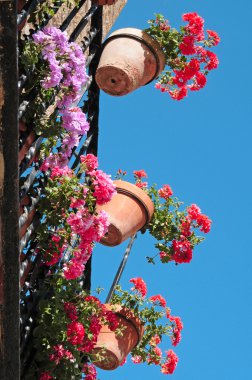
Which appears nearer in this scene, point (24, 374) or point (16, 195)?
point (16, 195)

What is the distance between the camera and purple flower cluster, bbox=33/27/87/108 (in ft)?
21.2

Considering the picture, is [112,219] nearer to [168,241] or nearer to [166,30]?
[168,241]

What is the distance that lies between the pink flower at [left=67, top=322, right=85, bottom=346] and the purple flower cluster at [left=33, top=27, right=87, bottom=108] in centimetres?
162

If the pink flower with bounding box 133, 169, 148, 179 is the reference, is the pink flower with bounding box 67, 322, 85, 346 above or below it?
below

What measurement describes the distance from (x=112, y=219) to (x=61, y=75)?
168 cm

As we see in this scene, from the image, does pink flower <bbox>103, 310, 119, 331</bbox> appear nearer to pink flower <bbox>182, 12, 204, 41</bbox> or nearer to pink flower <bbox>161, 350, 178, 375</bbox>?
pink flower <bbox>161, 350, 178, 375</bbox>

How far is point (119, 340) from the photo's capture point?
7781 mm

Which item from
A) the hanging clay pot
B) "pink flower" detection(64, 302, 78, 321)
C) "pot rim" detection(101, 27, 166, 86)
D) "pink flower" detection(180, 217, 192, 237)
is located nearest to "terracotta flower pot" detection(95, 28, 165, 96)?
"pot rim" detection(101, 27, 166, 86)

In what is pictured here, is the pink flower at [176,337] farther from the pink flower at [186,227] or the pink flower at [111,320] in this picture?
the pink flower at [186,227]

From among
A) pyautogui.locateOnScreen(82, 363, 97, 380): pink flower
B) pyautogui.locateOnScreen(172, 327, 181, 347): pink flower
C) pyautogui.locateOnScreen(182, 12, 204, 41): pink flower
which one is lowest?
pyautogui.locateOnScreen(82, 363, 97, 380): pink flower

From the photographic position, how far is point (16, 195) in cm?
452

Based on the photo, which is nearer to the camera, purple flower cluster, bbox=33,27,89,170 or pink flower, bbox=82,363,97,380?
purple flower cluster, bbox=33,27,89,170

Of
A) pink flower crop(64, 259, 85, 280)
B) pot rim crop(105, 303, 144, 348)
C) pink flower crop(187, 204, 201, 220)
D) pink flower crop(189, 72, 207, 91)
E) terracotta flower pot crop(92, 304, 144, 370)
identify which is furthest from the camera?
pink flower crop(189, 72, 207, 91)

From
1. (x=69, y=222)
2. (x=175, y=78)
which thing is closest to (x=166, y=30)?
(x=175, y=78)
